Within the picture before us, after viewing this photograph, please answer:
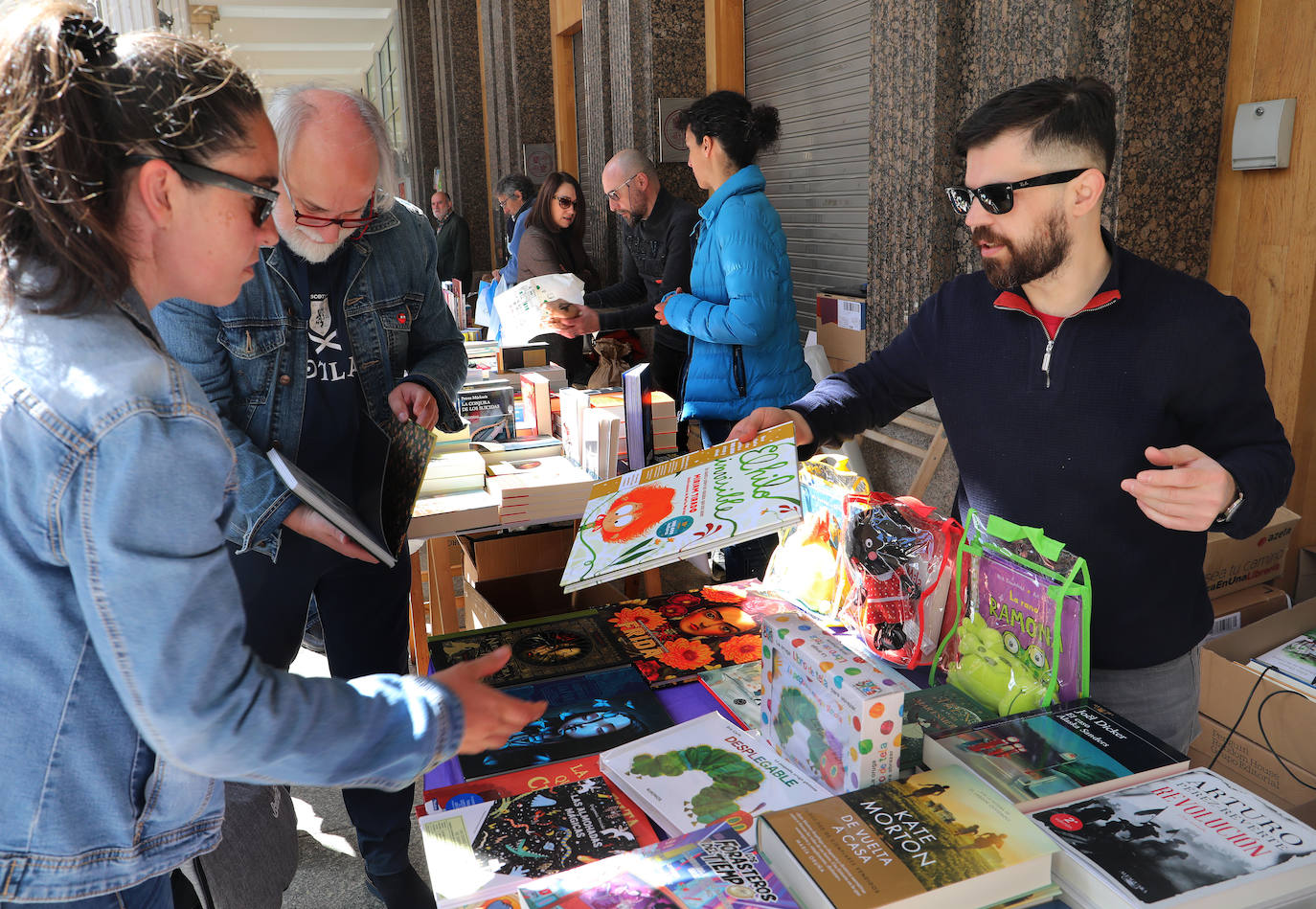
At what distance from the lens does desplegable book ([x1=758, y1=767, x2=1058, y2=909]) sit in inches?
41.0

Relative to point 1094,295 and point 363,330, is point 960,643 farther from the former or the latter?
point 363,330

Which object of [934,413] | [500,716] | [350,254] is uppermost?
[350,254]

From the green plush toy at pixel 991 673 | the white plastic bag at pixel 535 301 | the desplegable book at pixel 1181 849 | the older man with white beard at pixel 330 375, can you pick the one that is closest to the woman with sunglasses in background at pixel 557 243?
the white plastic bag at pixel 535 301

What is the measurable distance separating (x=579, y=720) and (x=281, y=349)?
3.41ft

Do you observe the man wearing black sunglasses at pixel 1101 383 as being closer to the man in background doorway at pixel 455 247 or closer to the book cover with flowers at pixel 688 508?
the book cover with flowers at pixel 688 508

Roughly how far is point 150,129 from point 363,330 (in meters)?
1.24

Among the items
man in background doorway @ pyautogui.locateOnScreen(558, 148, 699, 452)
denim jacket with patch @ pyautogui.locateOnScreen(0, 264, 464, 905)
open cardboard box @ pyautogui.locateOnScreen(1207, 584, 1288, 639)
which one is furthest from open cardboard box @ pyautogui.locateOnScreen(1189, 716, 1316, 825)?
man in background doorway @ pyautogui.locateOnScreen(558, 148, 699, 452)

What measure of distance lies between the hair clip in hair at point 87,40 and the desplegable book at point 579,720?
1004 millimetres

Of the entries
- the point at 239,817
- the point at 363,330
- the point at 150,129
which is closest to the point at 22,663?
the point at 150,129

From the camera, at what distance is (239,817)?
1.79 meters

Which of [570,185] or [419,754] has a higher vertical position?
[570,185]

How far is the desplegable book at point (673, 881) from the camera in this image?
111 centimetres

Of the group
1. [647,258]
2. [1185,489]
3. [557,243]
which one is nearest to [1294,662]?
[1185,489]

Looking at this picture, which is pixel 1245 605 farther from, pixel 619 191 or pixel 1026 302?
pixel 619 191
